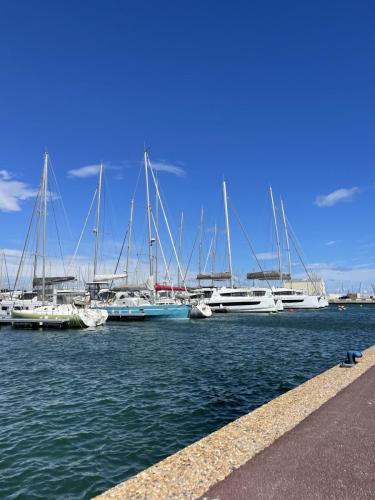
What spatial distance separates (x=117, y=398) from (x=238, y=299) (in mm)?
59355

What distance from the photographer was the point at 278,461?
22.6ft

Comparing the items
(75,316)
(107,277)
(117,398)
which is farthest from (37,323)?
(117,398)

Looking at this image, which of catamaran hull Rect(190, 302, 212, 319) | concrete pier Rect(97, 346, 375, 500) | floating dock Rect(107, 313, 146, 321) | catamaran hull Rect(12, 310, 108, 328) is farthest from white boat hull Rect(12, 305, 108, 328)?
concrete pier Rect(97, 346, 375, 500)

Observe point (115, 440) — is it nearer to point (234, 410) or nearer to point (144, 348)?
point (234, 410)

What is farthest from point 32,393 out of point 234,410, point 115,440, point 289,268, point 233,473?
point 289,268

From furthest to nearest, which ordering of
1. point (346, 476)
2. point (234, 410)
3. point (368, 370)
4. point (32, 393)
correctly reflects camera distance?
point (32, 393) → point (368, 370) → point (234, 410) → point (346, 476)

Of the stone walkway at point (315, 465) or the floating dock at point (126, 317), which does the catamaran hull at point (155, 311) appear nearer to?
the floating dock at point (126, 317)

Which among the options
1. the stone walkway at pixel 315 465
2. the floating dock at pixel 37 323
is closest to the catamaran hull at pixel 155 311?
the floating dock at pixel 37 323

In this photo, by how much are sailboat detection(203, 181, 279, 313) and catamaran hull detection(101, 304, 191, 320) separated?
64.8 feet

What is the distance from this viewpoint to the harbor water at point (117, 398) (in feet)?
29.9

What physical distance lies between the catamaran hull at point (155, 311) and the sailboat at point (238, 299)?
19.7 metres

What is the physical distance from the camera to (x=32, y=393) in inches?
621

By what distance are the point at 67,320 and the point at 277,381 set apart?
31.5m

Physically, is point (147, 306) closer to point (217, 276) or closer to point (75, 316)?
point (75, 316)
